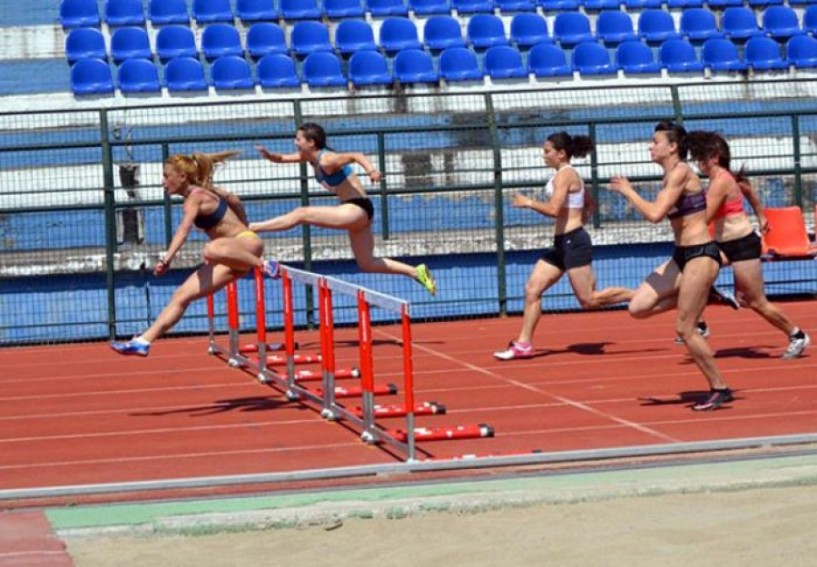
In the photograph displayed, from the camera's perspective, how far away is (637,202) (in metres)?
11.7

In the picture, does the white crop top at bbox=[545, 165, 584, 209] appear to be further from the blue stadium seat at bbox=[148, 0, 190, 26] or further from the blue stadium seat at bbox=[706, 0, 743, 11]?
the blue stadium seat at bbox=[706, 0, 743, 11]

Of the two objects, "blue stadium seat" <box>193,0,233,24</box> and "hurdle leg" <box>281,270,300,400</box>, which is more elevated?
"blue stadium seat" <box>193,0,233,24</box>

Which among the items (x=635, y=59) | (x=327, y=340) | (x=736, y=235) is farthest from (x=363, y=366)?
(x=635, y=59)

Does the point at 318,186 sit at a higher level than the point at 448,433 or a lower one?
higher

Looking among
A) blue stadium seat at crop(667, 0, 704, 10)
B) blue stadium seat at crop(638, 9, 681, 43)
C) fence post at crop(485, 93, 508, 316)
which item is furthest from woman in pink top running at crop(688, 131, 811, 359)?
blue stadium seat at crop(667, 0, 704, 10)

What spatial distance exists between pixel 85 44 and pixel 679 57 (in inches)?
343

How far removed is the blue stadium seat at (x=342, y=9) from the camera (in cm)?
2483

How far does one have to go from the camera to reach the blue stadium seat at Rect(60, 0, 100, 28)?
24078 mm

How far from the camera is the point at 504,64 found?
956 inches

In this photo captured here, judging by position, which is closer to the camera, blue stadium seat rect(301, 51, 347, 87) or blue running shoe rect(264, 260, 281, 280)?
blue running shoe rect(264, 260, 281, 280)

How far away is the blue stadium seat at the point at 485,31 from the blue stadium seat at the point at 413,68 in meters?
1.01

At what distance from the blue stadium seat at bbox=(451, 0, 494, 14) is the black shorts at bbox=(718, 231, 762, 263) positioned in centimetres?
1190

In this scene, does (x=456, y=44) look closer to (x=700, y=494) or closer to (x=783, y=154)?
(x=783, y=154)

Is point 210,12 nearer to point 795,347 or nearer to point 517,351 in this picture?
point 517,351
